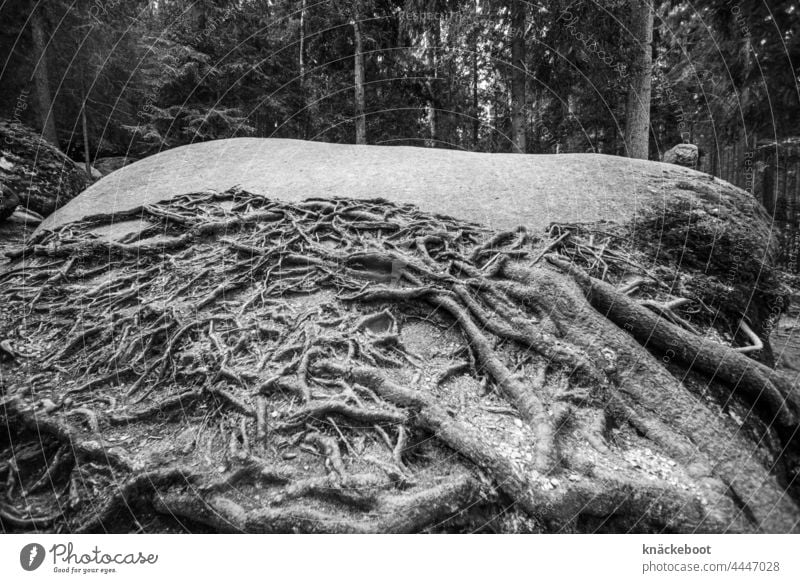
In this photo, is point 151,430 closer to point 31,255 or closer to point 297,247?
point 297,247

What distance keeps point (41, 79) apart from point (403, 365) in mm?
12280

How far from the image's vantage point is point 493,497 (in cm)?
248

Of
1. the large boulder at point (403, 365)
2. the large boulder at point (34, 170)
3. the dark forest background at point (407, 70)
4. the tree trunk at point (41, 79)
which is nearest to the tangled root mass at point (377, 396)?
the large boulder at point (403, 365)

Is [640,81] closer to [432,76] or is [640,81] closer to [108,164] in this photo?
[432,76]

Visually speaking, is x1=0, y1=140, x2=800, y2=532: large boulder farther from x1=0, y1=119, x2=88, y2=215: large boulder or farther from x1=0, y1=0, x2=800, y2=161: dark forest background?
x1=0, y1=119, x2=88, y2=215: large boulder

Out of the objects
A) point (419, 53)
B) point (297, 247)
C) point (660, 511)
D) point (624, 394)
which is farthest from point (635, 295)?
point (419, 53)

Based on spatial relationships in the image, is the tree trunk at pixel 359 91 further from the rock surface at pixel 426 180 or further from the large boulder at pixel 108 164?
the large boulder at pixel 108 164

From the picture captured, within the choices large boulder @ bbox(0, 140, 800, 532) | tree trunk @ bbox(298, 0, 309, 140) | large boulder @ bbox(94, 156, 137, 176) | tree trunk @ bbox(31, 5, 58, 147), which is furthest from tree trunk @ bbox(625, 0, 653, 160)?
large boulder @ bbox(94, 156, 137, 176)

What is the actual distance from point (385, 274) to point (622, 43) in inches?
272

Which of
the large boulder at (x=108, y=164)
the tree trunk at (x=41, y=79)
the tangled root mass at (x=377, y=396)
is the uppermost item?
the tree trunk at (x=41, y=79)

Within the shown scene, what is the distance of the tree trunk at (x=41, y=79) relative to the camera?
7.61m

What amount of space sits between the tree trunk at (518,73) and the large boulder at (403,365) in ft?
16.7
